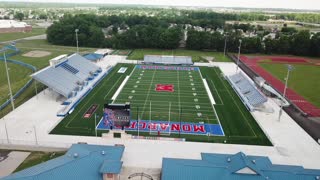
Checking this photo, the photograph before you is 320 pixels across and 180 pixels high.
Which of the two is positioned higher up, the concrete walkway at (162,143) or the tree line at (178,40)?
the tree line at (178,40)

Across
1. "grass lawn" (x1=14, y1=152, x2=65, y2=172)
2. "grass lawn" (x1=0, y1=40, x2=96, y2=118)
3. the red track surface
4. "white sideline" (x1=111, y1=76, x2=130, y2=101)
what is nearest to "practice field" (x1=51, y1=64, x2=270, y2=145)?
"white sideline" (x1=111, y1=76, x2=130, y2=101)

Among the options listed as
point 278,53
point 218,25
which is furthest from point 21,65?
point 218,25

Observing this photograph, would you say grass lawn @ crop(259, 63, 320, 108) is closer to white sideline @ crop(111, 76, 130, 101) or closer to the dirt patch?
white sideline @ crop(111, 76, 130, 101)

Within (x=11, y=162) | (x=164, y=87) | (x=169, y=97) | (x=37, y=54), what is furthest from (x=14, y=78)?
(x=11, y=162)

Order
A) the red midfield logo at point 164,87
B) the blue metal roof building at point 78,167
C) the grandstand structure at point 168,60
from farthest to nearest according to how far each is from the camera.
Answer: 1. the grandstand structure at point 168,60
2. the red midfield logo at point 164,87
3. the blue metal roof building at point 78,167

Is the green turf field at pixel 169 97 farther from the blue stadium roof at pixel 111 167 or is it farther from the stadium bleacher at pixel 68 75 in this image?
the blue stadium roof at pixel 111 167

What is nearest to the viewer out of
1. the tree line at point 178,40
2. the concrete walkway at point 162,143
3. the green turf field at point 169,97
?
the concrete walkway at point 162,143

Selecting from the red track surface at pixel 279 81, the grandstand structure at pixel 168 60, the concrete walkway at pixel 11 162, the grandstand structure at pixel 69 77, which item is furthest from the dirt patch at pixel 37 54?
the red track surface at pixel 279 81
